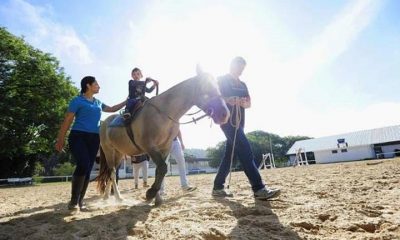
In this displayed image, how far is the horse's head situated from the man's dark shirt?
0.67 metres

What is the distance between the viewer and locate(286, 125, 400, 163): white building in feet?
188

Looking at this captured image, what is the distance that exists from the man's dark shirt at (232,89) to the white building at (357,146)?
169ft

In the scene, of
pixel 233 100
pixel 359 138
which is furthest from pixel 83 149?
pixel 359 138

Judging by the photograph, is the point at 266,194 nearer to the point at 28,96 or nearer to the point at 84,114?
the point at 84,114

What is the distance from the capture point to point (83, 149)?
5176 millimetres

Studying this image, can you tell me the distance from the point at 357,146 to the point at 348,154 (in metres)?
2.44

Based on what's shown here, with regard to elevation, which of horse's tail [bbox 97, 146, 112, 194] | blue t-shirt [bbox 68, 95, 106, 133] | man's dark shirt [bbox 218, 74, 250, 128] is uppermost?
man's dark shirt [bbox 218, 74, 250, 128]

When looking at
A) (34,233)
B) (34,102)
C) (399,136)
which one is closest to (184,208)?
(34,233)

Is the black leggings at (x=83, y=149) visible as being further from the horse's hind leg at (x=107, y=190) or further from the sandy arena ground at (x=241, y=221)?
the horse's hind leg at (x=107, y=190)

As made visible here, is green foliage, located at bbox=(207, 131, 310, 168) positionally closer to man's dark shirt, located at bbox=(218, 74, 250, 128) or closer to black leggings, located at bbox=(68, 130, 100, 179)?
man's dark shirt, located at bbox=(218, 74, 250, 128)

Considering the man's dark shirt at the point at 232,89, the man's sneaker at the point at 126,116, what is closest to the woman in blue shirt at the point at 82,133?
the man's sneaker at the point at 126,116

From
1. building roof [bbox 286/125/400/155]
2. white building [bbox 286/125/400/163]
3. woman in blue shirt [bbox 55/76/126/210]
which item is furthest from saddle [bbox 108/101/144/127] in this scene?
building roof [bbox 286/125/400/155]

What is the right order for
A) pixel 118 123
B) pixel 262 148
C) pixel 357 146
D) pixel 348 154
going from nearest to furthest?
pixel 118 123
pixel 357 146
pixel 348 154
pixel 262 148

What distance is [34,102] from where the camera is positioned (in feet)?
92.9
